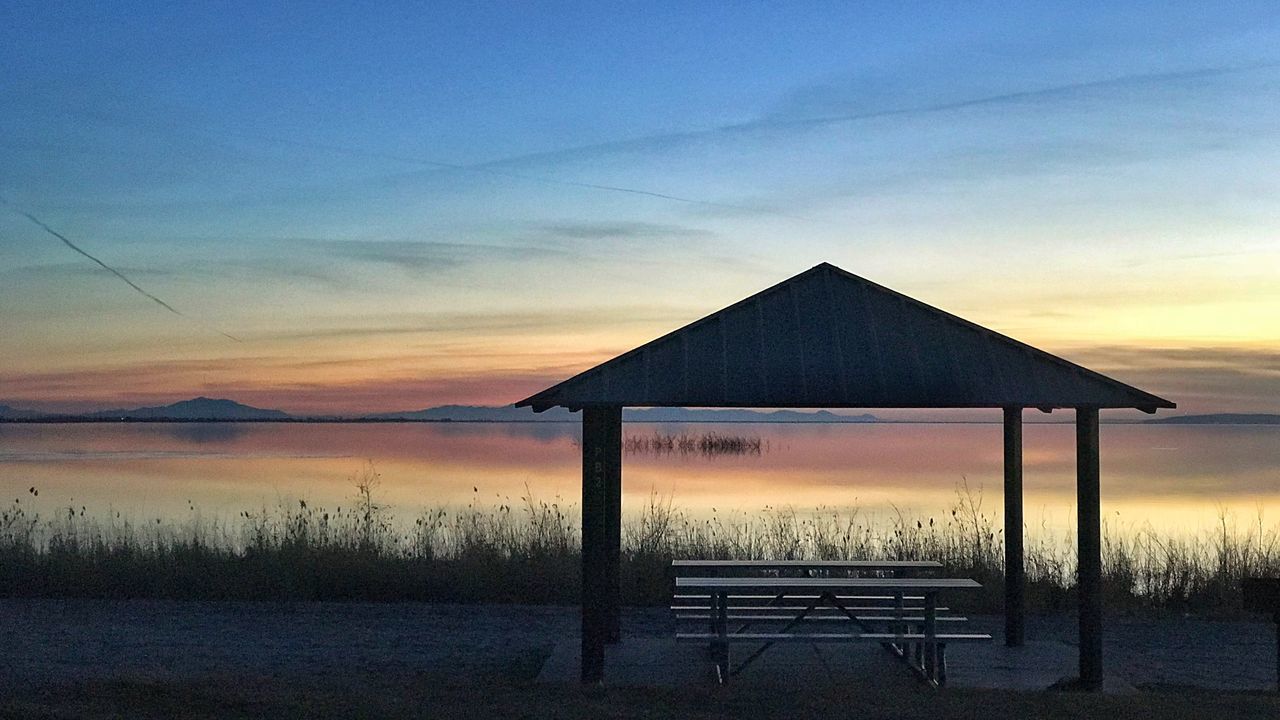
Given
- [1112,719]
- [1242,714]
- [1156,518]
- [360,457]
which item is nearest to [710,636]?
[1112,719]

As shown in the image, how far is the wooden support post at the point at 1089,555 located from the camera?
24.1ft

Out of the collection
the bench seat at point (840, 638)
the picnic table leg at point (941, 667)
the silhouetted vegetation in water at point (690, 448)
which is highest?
the silhouetted vegetation in water at point (690, 448)

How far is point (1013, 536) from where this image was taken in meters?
8.94

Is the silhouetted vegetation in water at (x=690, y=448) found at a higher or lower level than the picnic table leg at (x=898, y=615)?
higher

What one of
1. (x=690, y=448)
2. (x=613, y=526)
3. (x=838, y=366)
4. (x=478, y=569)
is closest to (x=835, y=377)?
(x=838, y=366)

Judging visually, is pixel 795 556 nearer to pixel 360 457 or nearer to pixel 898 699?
pixel 898 699

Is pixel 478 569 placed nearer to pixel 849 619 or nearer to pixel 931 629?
pixel 849 619

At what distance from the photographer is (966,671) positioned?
26.3ft

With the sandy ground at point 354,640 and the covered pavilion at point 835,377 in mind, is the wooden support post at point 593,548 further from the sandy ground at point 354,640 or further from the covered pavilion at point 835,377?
the sandy ground at point 354,640

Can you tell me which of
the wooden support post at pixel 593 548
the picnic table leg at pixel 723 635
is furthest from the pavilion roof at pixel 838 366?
the picnic table leg at pixel 723 635

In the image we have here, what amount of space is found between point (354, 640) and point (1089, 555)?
539 centimetres

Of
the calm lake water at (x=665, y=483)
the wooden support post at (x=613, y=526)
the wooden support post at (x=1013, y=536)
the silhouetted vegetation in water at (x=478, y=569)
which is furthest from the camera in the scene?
the calm lake water at (x=665, y=483)

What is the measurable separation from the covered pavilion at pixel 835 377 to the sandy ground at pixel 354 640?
1159 mm

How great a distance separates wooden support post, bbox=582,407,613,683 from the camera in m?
7.42
